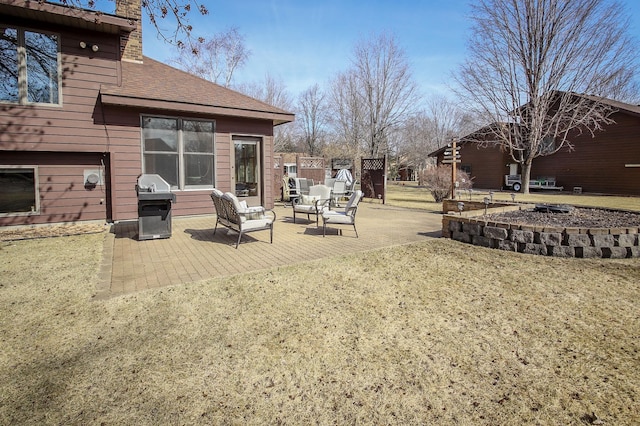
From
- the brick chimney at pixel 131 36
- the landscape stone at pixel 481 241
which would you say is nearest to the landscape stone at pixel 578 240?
the landscape stone at pixel 481 241

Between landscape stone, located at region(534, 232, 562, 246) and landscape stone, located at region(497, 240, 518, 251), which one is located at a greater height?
landscape stone, located at region(534, 232, 562, 246)

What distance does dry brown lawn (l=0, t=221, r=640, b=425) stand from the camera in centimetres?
201

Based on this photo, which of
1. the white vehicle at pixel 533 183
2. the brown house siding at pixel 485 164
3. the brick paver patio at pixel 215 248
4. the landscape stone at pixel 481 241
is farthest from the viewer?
the brown house siding at pixel 485 164

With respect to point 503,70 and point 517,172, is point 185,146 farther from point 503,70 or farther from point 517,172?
point 517,172

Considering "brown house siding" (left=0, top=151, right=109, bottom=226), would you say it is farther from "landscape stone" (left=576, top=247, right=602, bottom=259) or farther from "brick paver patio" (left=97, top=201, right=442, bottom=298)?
"landscape stone" (left=576, top=247, right=602, bottom=259)

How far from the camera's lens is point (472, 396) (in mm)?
2129

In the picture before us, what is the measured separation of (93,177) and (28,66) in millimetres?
2436

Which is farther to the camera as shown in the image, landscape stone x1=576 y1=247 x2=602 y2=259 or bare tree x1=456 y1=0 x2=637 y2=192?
bare tree x1=456 y1=0 x2=637 y2=192

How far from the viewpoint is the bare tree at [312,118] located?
1538 inches

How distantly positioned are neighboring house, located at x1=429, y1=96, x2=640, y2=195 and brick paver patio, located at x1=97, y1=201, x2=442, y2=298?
671 inches

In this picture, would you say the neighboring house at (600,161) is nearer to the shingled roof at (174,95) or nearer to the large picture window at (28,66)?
the shingled roof at (174,95)

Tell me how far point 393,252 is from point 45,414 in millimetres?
4454

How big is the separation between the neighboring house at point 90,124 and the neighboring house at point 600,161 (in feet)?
59.0

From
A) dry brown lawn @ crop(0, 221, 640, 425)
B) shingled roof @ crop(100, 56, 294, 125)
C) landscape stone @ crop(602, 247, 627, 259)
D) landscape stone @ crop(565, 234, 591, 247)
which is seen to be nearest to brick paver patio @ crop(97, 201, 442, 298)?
dry brown lawn @ crop(0, 221, 640, 425)
